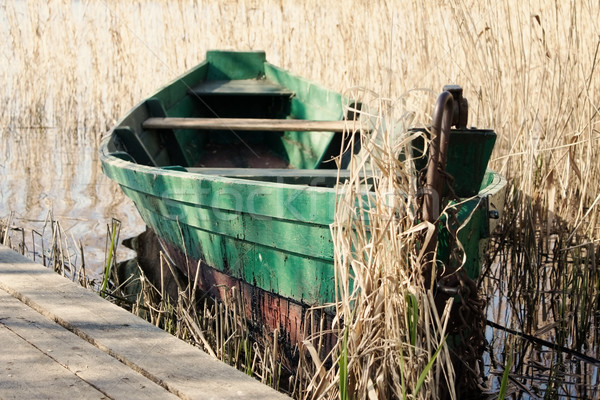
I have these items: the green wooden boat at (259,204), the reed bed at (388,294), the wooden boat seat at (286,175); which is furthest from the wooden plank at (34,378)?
the wooden boat seat at (286,175)

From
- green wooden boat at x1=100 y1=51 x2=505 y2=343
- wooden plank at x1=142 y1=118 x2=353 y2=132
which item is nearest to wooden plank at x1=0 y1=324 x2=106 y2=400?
green wooden boat at x1=100 y1=51 x2=505 y2=343

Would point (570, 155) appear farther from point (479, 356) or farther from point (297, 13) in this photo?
point (297, 13)

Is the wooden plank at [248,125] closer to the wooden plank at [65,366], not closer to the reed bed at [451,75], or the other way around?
the reed bed at [451,75]

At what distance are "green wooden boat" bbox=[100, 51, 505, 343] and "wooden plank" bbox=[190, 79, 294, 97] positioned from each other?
0.67 meters

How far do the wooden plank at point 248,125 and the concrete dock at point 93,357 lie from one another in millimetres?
2223

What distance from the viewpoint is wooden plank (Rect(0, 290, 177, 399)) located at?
195cm

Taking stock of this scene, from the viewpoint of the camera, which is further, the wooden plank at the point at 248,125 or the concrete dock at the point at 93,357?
the wooden plank at the point at 248,125

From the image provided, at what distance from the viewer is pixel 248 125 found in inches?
190

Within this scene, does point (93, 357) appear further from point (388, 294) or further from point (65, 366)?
point (388, 294)

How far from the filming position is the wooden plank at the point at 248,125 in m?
4.60

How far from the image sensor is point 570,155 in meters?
3.88

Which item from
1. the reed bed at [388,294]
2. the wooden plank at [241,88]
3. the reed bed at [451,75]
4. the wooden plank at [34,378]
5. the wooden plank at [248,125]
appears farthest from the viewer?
the wooden plank at [241,88]

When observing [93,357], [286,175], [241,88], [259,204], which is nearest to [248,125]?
[286,175]

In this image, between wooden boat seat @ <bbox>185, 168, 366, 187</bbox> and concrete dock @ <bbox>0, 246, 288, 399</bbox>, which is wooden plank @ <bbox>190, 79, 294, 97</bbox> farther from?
concrete dock @ <bbox>0, 246, 288, 399</bbox>
